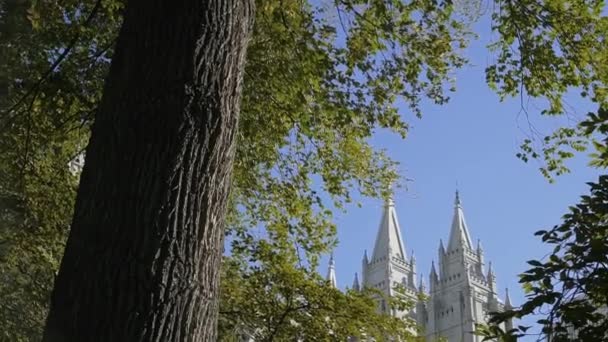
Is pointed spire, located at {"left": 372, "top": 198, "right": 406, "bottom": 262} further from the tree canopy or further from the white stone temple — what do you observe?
the tree canopy

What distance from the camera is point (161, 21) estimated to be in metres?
2.85

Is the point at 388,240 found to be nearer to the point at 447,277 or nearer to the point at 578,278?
the point at 447,277

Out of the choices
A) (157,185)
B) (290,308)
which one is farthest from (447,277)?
(157,185)

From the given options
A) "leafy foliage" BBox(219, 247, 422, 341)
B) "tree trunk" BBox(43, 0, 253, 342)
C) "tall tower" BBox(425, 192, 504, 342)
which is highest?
"tall tower" BBox(425, 192, 504, 342)

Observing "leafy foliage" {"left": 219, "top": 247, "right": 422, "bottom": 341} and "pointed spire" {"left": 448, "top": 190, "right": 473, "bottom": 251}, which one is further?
"pointed spire" {"left": 448, "top": 190, "right": 473, "bottom": 251}

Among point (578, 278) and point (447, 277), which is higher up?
point (447, 277)

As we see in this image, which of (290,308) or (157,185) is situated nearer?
(157,185)

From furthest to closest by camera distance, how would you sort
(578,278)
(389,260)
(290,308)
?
(389,260) < (290,308) < (578,278)

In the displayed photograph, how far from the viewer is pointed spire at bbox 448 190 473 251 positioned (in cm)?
6228

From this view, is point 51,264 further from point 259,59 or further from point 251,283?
point 259,59

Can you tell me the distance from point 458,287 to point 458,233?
445 centimetres

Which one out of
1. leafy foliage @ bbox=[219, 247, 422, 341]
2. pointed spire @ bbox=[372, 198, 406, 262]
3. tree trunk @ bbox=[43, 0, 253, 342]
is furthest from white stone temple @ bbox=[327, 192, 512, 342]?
tree trunk @ bbox=[43, 0, 253, 342]

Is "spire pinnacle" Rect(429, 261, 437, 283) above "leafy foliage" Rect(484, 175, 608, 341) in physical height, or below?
above

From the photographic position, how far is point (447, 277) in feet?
206
